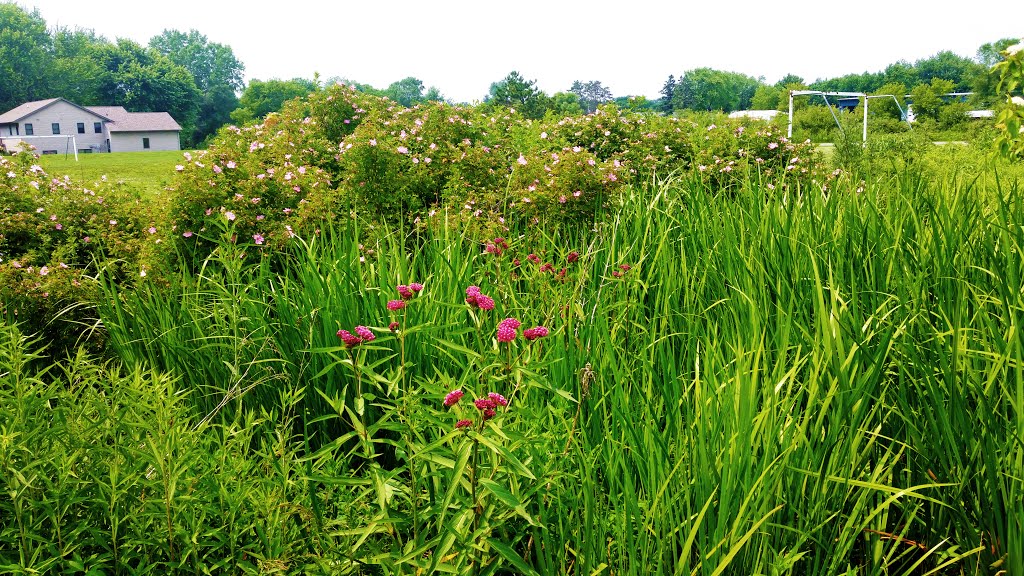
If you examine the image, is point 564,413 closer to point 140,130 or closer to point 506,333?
point 506,333

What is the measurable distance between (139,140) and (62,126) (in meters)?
7.83

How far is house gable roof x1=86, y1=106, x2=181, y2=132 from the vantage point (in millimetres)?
80312

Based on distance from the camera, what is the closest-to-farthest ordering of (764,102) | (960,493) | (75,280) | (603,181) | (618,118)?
(960,493)
(75,280)
(603,181)
(618,118)
(764,102)

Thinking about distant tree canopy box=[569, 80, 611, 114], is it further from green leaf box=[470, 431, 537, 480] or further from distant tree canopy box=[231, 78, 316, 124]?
green leaf box=[470, 431, 537, 480]

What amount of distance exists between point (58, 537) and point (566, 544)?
1283 mm

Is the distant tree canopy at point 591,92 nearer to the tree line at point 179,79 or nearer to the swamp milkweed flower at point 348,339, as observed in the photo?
the tree line at point 179,79

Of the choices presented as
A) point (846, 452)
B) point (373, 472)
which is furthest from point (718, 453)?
point (373, 472)

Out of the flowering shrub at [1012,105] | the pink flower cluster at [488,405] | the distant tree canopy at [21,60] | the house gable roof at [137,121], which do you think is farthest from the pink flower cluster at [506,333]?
the distant tree canopy at [21,60]

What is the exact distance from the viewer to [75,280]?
4.78 m

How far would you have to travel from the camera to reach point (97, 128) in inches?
3255

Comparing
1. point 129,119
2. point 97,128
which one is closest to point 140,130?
point 129,119

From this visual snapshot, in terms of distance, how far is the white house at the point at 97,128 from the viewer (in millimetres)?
77812

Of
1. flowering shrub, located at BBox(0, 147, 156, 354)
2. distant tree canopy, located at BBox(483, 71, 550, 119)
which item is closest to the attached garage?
distant tree canopy, located at BBox(483, 71, 550, 119)

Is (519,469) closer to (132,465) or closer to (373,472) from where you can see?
(373,472)
